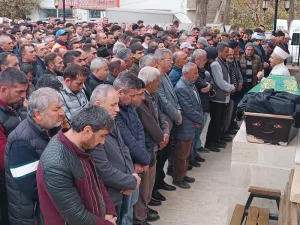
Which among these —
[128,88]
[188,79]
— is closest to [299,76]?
[188,79]

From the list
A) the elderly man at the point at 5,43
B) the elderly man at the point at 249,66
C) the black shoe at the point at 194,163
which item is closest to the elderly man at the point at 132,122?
the black shoe at the point at 194,163

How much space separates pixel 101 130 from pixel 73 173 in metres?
0.32

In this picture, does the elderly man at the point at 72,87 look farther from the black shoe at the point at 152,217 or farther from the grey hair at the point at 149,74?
the black shoe at the point at 152,217

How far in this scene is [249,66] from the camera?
8742 millimetres

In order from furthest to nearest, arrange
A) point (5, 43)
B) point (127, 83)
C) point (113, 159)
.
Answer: point (5, 43) → point (127, 83) → point (113, 159)

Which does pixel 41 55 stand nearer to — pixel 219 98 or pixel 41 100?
pixel 219 98

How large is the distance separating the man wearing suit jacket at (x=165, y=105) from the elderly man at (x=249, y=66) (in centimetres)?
345

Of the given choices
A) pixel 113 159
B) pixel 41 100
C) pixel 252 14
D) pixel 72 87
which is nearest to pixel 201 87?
pixel 72 87

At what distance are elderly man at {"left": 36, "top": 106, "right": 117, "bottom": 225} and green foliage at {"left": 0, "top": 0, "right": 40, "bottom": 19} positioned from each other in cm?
3284

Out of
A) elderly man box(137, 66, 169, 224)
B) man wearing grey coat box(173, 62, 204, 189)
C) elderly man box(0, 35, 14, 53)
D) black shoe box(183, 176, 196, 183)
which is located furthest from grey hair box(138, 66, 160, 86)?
elderly man box(0, 35, 14, 53)

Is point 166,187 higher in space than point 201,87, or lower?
lower

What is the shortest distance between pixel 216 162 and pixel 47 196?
4.44 metres

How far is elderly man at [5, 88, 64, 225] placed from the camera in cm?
292

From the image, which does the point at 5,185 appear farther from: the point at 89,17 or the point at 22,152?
the point at 89,17
